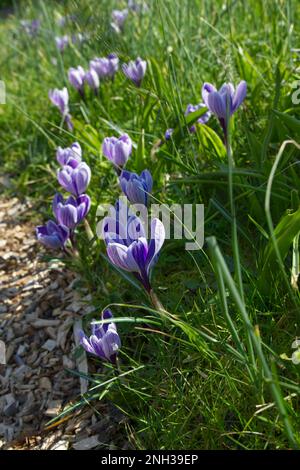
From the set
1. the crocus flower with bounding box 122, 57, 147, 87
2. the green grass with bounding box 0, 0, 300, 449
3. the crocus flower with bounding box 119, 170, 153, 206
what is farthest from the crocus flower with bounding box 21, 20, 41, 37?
the crocus flower with bounding box 119, 170, 153, 206

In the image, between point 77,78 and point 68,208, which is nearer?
point 68,208

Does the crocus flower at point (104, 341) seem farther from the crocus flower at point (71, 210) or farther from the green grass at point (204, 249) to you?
the crocus flower at point (71, 210)

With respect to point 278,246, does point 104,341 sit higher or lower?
lower

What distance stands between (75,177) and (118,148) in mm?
164

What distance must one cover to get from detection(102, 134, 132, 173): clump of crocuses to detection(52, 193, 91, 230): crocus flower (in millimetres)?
162

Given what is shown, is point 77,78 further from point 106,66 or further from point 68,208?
point 68,208

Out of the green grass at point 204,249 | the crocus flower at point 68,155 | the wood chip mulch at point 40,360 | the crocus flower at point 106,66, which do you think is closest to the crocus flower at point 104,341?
the green grass at point 204,249

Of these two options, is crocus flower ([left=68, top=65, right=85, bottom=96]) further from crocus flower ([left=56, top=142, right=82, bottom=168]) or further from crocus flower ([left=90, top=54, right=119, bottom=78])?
crocus flower ([left=56, top=142, right=82, bottom=168])

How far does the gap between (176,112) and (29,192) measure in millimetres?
995

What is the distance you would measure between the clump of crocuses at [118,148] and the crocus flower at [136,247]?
50 cm

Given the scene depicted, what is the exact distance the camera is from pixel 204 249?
194cm

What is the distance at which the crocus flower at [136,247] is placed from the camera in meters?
1.51

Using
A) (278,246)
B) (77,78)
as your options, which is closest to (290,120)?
(278,246)

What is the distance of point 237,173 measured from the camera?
1884 millimetres
